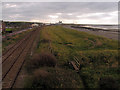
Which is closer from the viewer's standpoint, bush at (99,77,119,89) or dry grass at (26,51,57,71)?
bush at (99,77,119,89)

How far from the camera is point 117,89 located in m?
7.67

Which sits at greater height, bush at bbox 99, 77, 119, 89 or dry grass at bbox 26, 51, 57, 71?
dry grass at bbox 26, 51, 57, 71

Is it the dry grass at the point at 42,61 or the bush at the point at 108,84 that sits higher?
the dry grass at the point at 42,61

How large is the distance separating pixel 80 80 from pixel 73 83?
1061mm

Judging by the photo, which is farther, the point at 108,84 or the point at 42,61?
the point at 42,61

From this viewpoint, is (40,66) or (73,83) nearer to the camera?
(73,83)

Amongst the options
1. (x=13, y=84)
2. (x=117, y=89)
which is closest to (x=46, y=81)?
(x=13, y=84)

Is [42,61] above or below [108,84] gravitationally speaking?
above

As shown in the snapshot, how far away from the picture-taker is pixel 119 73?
1089 centimetres

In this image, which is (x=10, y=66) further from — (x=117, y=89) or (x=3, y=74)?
(x=117, y=89)

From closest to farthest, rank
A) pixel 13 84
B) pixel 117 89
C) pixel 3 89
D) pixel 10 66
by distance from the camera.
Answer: pixel 117 89, pixel 3 89, pixel 13 84, pixel 10 66

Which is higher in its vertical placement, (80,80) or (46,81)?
(46,81)

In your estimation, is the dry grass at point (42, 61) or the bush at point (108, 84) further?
the dry grass at point (42, 61)

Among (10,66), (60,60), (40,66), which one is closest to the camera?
(40,66)
